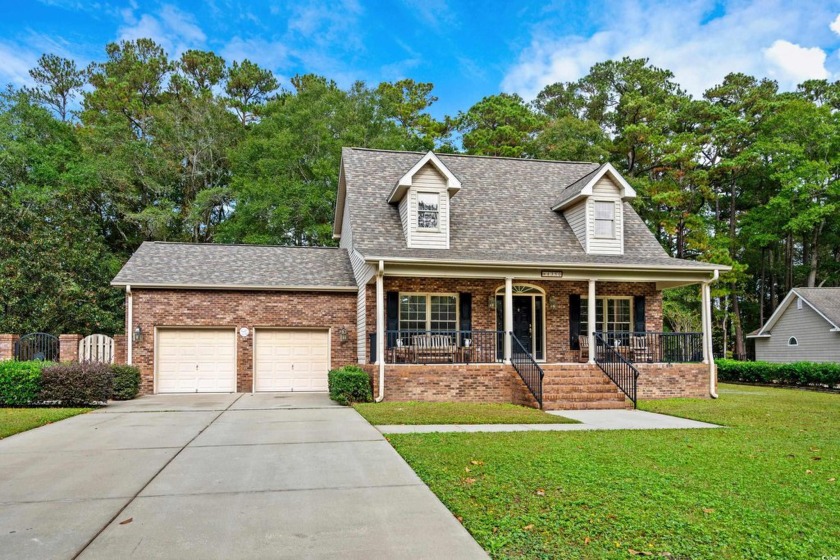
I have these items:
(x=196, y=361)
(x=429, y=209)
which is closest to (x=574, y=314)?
(x=429, y=209)

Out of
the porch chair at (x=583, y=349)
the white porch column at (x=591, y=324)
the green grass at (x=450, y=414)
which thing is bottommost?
the green grass at (x=450, y=414)

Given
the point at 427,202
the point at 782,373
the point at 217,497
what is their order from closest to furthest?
1. the point at 217,497
2. the point at 427,202
3. the point at 782,373

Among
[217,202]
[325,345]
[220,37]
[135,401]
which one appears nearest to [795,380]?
[325,345]

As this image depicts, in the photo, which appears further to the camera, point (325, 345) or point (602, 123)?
point (602, 123)

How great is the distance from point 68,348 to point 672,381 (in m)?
15.6

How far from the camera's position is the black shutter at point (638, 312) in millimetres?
16781

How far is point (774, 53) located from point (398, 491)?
113 ft

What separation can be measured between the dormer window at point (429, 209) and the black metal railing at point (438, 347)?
3178 mm

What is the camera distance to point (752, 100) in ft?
109

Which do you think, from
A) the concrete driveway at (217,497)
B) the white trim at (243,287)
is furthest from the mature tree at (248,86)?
the concrete driveway at (217,497)

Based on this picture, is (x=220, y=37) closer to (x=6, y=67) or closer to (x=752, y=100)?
(x=6, y=67)

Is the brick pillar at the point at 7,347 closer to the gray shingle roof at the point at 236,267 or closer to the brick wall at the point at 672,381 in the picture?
the gray shingle roof at the point at 236,267

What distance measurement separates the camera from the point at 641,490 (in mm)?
5395

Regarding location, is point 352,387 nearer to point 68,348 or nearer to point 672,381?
point 68,348
